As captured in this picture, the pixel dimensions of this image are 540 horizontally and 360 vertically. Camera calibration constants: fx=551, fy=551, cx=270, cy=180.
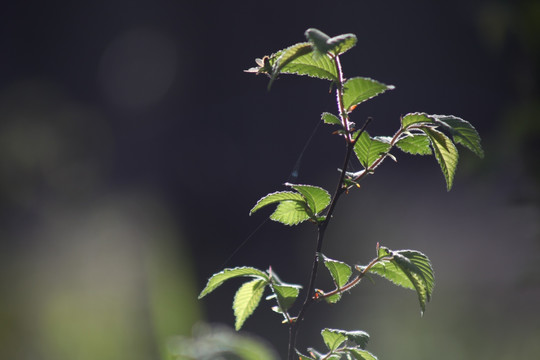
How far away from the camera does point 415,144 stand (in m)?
0.56

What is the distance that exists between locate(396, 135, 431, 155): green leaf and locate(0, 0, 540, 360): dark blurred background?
3.34 feet

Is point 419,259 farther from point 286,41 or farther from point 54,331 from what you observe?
point 286,41

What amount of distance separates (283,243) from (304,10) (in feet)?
6.53

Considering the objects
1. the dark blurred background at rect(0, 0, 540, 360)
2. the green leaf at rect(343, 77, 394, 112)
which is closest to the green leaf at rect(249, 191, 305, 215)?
the green leaf at rect(343, 77, 394, 112)

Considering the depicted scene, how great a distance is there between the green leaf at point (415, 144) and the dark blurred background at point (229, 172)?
102cm

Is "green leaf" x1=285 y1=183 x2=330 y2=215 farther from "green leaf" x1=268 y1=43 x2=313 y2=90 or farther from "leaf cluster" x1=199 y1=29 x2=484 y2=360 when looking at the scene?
"green leaf" x1=268 y1=43 x2=313 y2=90

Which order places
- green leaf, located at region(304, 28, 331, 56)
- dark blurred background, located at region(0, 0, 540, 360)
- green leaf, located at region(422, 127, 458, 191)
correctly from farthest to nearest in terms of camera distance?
dark blurred background, located at region(0, 0, 540, 360) → green leaf, located at region(422, 127, 458, 191) → green leaf, located at region(304, 28, 331, 56)

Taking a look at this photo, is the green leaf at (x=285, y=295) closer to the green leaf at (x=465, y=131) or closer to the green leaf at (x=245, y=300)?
the green leaf at (x=245, y=300)

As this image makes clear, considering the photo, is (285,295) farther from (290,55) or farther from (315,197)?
(290,55)

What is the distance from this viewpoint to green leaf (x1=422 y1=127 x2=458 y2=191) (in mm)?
525

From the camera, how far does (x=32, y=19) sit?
4.82m

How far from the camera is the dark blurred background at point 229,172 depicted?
2125 mm

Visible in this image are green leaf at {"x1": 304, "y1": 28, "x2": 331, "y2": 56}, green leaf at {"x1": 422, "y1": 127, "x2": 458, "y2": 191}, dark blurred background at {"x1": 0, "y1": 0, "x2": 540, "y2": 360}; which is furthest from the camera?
dark blurred background at {"x1": 0, "y1": 0, "x2": 540, "y2": 360}

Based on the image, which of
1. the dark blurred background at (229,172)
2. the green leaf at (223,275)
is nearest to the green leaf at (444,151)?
the green leaf at (223,275)
